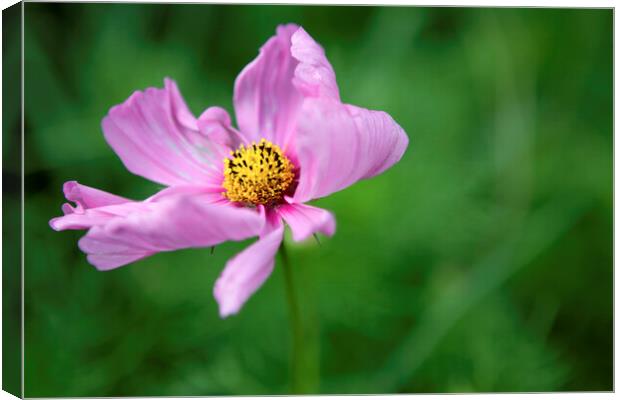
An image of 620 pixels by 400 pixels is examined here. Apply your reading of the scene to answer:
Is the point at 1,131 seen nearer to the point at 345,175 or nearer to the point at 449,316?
the point at 345,175

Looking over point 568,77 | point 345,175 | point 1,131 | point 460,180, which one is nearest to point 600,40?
point 568,77

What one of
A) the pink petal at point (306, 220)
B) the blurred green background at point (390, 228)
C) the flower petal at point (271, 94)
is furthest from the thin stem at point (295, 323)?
the blurred green background at point (390, 228)

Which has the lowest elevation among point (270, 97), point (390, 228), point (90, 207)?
point (390, 228)

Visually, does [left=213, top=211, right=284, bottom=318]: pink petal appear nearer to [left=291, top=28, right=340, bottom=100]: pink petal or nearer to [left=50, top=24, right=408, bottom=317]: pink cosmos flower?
[left=50, top=24, right=408, bottom=317]: pink cosmos flower

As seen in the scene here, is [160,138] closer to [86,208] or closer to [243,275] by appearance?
[86,208]

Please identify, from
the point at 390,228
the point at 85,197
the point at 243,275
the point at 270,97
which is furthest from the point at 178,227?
the point at 390,228

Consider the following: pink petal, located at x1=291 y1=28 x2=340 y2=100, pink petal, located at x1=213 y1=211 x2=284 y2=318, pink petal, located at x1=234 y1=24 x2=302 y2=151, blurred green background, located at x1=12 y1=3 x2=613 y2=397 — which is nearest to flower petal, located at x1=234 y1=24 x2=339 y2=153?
pink petal, located at x1=234 y1=24 x2=302 y2=151

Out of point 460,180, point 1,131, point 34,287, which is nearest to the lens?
point 1,131
